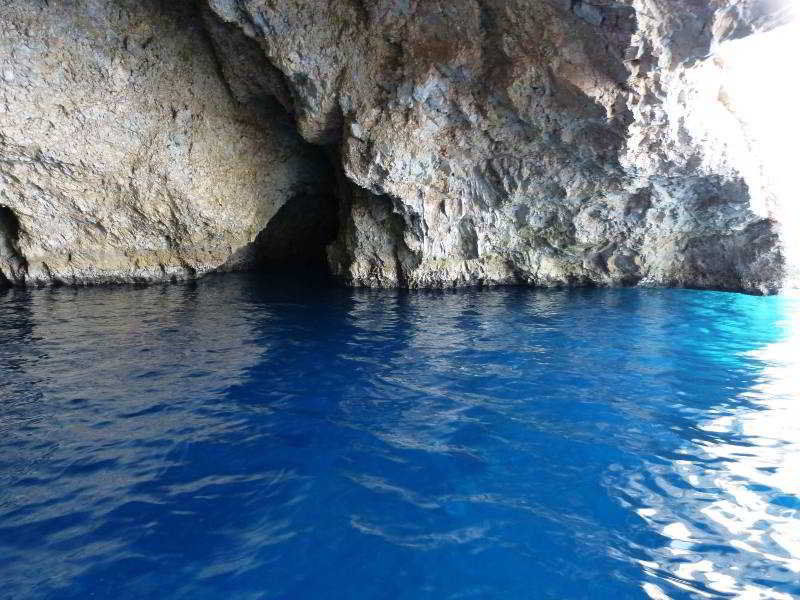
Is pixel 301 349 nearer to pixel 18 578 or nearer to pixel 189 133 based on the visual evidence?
pixel 18 578

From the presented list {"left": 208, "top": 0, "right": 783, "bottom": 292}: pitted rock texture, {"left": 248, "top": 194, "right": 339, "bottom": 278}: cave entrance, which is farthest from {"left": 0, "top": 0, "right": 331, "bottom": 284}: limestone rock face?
{"left": 248, "top": 194, "right": 339, "bottom": 278}: cave entrance

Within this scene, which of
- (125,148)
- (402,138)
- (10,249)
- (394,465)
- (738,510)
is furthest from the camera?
(10,249)

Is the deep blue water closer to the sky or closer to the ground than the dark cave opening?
closer to the ground

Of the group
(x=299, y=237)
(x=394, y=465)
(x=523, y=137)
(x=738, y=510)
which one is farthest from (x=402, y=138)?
(x=299, y=237)

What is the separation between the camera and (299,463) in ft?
13.9

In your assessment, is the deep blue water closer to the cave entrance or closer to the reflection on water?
the reflection on water

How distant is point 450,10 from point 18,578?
35.3 ft

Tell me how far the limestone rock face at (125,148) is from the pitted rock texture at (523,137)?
2.23 metres

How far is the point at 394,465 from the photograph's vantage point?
13.8 ft

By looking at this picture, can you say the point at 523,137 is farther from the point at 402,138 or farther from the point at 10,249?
the point at 10,249

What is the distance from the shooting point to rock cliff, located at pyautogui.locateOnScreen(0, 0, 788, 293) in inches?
384

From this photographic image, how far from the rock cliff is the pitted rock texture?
0.05 metres

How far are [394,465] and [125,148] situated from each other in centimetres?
1137

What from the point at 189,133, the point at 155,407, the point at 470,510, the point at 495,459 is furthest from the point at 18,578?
the point at 189,133
